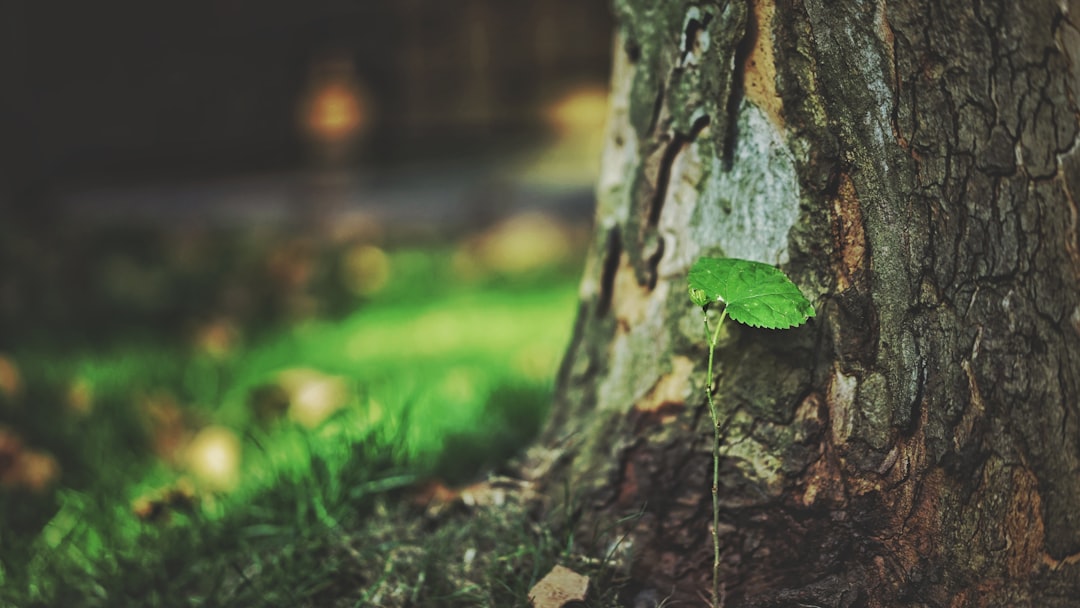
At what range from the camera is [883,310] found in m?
1.03

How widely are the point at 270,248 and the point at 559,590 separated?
3.18 meters

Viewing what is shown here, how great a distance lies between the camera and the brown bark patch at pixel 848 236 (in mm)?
1035

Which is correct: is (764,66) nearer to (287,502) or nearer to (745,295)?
(745,295)

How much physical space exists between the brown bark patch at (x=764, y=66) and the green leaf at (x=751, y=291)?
19 cm

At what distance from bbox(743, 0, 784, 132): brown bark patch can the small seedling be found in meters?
0.19

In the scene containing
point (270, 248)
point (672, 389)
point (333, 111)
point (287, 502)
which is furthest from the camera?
point (333, 111)

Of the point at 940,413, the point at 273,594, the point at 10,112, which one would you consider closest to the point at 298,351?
the point at 273,594

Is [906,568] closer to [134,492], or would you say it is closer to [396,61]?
[134,492]

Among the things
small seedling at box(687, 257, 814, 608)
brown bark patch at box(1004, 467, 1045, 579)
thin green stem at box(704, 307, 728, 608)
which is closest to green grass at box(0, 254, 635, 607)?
thin green stem at box(704, 307, 728, 608)

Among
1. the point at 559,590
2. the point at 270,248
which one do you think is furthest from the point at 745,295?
the point at 270,248

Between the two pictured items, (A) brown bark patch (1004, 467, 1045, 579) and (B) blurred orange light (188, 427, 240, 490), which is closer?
(A) brown bark patch (1004, 467, 1045, 579)

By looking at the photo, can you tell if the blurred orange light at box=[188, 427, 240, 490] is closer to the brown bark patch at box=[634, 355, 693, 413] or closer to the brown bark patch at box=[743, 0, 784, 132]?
the brown bark patch at box=[634, 355, 693, 413]

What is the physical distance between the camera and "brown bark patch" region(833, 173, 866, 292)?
104 cm

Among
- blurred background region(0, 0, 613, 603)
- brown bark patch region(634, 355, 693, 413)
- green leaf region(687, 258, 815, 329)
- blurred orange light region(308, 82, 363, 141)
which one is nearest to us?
green leaf region(687, 258, 815, 329)
